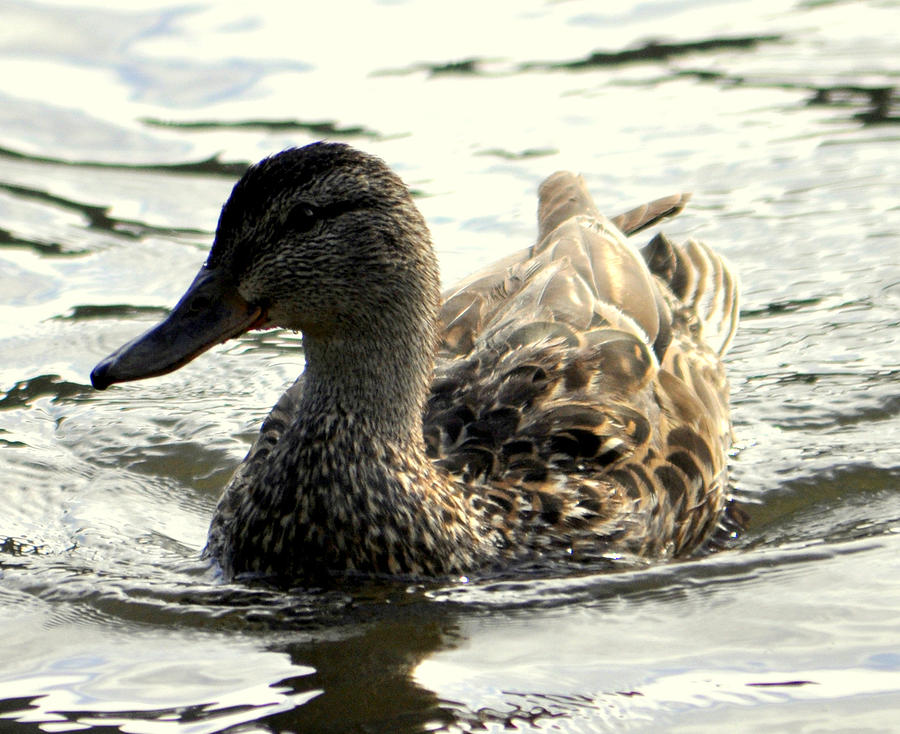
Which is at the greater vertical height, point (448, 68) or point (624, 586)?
point (448, 68)

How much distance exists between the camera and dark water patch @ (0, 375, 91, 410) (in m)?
7.85

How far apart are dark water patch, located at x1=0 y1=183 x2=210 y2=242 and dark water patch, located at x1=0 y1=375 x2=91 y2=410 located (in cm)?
180

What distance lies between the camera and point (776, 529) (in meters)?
6.62

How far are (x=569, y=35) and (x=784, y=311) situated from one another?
421 cm

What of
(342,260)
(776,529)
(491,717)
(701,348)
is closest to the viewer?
(491,717)

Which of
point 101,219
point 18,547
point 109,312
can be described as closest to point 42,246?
point 101,219

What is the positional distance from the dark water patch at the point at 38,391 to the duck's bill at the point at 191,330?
247 centimetres

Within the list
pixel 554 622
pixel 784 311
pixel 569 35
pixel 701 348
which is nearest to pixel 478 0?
pixel 569 35

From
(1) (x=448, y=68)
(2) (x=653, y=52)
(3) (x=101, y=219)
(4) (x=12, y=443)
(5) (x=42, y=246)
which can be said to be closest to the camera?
(4) (x=12, y=443)

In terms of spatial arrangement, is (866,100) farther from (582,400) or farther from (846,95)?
(582,400)

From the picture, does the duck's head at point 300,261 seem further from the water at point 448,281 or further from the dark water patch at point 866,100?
the dark water patch at point 866,100

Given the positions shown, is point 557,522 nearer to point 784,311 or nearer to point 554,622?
point 554,622

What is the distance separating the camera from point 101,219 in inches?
389

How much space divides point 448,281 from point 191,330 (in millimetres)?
3722
